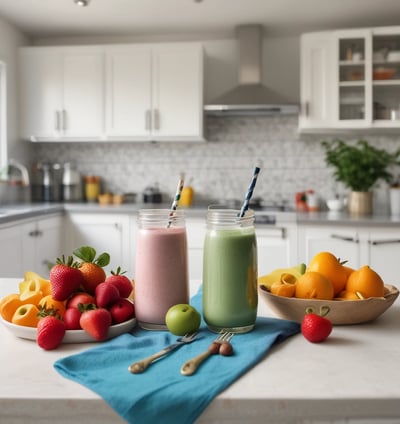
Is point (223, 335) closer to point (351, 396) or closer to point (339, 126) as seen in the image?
point (351, 396)

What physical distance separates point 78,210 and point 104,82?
1.12 m

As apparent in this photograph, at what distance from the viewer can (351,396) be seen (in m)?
0.78

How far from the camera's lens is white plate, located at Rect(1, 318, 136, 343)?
1021 millimetres

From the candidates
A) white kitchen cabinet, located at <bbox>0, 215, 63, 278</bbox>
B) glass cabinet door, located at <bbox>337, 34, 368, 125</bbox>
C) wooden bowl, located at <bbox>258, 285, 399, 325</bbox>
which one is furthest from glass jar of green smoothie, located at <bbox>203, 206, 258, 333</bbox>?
glass cabinet door, located at <bbox>337, 34, 368, 125</bbox>

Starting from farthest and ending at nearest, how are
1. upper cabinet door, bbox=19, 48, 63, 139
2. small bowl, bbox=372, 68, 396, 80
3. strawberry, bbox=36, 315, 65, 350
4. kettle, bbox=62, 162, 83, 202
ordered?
kettle, bbox=62, 162, 83, 202 → upper cabinet door, bbox=19, 48, 63, 139 → small bowl, bbox=372, 68, 396, 80 → strawberry, bbox=36, 315, 65, 350

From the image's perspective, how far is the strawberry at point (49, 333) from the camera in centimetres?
98

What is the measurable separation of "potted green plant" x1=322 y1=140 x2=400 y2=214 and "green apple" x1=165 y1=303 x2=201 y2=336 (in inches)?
122

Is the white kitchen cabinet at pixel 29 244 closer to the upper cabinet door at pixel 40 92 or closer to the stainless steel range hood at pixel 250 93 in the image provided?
the upper cabinet door at pixel 40 92

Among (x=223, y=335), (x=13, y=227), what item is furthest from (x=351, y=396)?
(x=13, y=227)

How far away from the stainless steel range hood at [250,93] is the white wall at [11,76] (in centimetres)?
166

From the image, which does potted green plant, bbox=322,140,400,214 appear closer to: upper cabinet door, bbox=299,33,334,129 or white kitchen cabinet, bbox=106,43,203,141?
upper cabinet door, bbox=299,33,334,129

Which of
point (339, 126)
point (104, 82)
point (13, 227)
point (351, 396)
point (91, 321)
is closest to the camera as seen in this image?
point (351, 396)

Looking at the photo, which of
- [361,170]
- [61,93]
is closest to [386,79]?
[361,170]

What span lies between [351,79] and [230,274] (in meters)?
3.45
